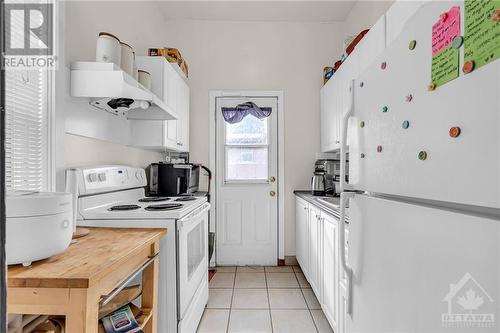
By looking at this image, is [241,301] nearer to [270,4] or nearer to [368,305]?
[368,305]

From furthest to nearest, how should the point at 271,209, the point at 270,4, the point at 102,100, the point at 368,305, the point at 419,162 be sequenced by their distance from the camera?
the point at 271,209
the point at 270,4
the point at 102,100
the point at 368,305
the point at 419,162

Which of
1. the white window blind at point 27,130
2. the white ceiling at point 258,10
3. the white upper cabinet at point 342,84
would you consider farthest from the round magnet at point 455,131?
the white ceiling at point 258,10

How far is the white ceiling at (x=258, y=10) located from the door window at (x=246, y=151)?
122cm

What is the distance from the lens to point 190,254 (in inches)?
70.6

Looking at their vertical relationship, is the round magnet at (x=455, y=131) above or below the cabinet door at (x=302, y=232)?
above

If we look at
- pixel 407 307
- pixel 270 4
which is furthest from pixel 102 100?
pixel 270 4

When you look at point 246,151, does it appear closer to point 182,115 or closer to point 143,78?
point 182,115

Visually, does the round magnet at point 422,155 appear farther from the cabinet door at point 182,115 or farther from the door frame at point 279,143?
the door frame at point 279,143

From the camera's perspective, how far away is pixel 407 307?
76cm

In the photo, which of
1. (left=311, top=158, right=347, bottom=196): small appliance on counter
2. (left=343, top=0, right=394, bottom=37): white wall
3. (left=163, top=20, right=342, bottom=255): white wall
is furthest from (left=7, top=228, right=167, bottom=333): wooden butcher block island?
(left=343, top=0, right=394, bottom=37): white wall

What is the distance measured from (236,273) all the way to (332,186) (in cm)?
146

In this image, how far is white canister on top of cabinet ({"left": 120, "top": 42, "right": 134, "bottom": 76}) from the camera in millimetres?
1769

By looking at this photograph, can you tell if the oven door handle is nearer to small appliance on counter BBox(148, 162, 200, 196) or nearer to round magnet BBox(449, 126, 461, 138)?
small appliance on counter BBox(148, 162, 200, 196)
